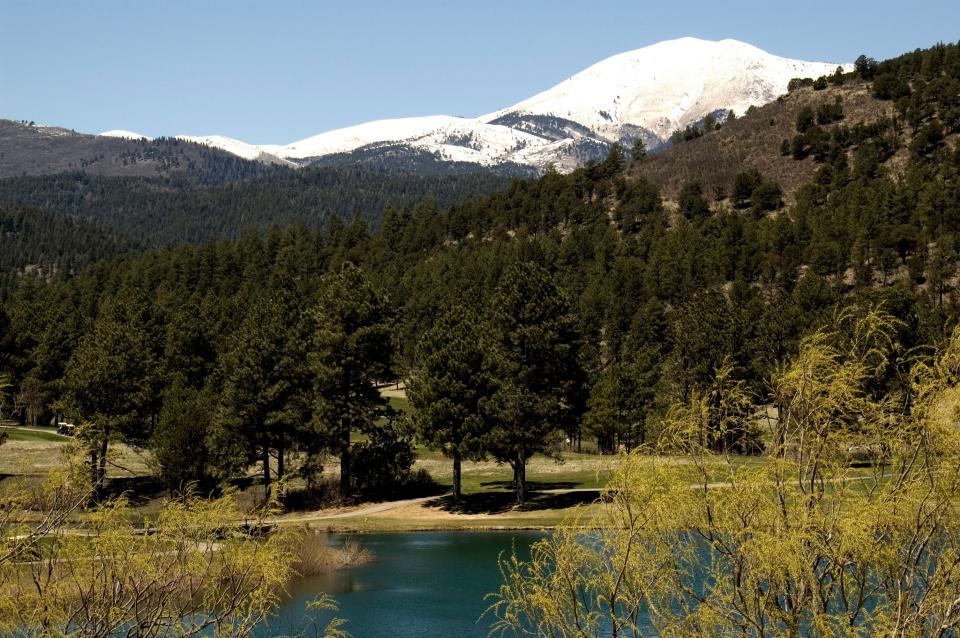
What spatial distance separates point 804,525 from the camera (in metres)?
15.4

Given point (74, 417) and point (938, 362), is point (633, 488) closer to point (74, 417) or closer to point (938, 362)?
point (938, 362)

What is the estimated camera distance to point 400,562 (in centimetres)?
4791

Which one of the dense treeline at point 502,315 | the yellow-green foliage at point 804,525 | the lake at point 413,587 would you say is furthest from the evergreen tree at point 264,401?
the yellow-green foliage at point 804,525

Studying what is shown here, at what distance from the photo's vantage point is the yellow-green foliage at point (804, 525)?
1512cm

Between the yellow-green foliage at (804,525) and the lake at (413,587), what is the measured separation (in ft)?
42.6

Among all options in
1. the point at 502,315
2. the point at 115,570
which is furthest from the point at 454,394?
the point at 115,570

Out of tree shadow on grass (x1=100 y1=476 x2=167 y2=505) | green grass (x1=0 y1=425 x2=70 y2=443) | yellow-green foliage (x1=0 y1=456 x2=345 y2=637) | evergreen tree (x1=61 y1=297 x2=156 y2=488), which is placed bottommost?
tree shadow on grass (x1=100 y1=476 x2=167 y2=505)

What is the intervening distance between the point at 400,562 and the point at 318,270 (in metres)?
138

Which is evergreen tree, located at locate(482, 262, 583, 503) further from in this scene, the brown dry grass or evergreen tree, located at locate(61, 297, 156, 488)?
the brown dry grass

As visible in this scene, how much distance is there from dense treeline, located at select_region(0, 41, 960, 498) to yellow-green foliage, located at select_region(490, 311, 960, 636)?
3.29 meters

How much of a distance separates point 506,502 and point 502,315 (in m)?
12.0

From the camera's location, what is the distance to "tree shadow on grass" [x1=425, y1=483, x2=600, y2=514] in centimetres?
Result: 5994

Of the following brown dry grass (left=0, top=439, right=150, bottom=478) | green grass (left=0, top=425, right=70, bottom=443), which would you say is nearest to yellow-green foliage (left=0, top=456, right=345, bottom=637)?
brown dry grass (left=0, top=439, right=150, bottom=478)

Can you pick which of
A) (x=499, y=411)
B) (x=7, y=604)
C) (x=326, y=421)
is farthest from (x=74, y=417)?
(x=7, y=604)
